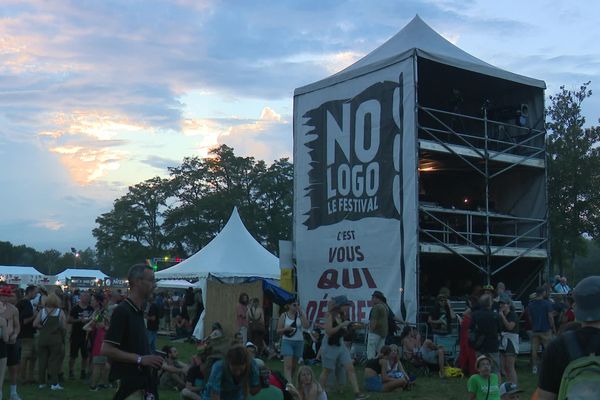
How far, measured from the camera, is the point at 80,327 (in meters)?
13.3

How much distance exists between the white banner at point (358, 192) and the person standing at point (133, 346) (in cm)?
1057

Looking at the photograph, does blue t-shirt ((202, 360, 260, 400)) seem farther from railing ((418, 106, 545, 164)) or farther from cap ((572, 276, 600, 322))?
railing ((418, 106, 545, 164))

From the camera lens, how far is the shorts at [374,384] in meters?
12.5

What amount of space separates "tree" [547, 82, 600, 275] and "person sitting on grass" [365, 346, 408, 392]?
19.2 m

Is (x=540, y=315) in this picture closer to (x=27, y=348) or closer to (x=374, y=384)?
(x=374, y=384)

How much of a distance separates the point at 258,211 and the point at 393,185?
40464 millimetres

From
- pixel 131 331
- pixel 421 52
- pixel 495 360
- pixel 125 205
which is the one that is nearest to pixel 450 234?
pixel 421 52

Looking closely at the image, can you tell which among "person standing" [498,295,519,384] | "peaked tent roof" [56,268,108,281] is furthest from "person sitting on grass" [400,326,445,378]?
"peaked tent roof" [56,268,108,281]

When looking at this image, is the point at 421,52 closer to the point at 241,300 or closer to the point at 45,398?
the point at 241,300

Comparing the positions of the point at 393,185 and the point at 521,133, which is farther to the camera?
the point at 521,133

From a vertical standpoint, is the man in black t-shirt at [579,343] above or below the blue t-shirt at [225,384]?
above

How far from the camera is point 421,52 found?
15.6 metres

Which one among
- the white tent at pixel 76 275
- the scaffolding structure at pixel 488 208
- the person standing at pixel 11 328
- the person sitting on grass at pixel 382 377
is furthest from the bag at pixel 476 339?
the white tent at pixel 76 275

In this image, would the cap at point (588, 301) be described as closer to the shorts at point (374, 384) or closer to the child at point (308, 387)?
the child at point (308, 387)
